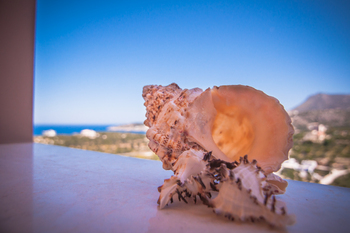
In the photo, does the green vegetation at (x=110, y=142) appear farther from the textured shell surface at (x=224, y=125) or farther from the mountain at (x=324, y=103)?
the textured shell surface at (x=224, y=125)

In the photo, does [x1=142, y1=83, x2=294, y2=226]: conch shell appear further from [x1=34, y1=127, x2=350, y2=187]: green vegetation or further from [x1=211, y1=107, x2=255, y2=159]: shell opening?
[x1=34, y1=127, x2=350, y2=187]: green vegetation

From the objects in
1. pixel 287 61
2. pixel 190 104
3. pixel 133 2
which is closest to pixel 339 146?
pixel 287 61

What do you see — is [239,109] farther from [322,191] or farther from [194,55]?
[194,55]

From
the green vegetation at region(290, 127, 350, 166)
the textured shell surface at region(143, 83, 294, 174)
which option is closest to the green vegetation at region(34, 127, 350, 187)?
the green vegetation at region(290, 127, 350, 166)

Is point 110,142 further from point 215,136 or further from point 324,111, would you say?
point 324,111

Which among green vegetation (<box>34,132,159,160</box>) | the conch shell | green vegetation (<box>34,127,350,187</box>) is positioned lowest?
green vegetation (<box>34,132,159,160</box>)

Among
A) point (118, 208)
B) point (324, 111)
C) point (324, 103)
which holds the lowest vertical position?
point (118, 208)

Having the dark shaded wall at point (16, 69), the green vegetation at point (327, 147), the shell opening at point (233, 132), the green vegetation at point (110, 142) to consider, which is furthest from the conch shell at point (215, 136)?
the dark shaded wall at point (16, 69)

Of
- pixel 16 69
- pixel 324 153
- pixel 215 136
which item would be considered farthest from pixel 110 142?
pixel 324 153
